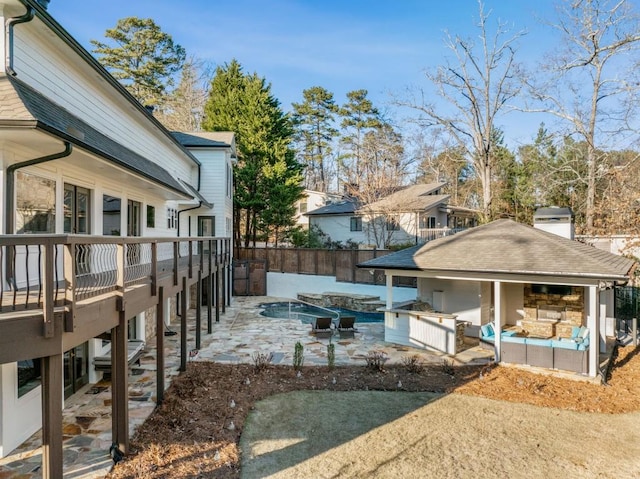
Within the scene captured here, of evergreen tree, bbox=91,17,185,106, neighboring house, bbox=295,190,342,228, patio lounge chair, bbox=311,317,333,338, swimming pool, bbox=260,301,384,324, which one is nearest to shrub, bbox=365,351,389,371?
patio lounge chair, bbox=311,317,333,338

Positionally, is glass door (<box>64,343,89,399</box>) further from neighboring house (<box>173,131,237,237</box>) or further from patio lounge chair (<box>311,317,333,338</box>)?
neighboring house (<box>173,131,237,237</box>)

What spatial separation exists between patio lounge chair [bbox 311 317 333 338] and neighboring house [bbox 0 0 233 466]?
4346 mm

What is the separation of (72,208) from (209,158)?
12283 millimetres

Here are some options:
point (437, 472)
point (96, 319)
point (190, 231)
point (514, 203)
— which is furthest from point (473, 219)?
point (96, 319)

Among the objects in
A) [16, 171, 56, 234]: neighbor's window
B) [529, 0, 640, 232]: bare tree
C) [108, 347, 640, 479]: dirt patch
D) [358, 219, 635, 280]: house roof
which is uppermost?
[529, 0, 640, 232]: bare tree

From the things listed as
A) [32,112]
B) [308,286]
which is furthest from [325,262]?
[32,112]

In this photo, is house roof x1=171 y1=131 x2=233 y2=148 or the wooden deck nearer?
the wooden deck

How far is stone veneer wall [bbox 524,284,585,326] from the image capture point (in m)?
12.7

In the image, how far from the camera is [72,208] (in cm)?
785

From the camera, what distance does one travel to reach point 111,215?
975 cm

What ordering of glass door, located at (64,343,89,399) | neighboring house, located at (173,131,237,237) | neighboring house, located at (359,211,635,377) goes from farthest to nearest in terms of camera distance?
neighboring house, located at (173,131,237,237) < neighboring house, located at (359,211,635,377) < glass door, located at (64,343,89,399)

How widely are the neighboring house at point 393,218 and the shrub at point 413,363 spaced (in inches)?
593

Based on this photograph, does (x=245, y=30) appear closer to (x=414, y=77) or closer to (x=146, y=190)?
(x=146, y=190)

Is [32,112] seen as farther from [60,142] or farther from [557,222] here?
[557,222]
